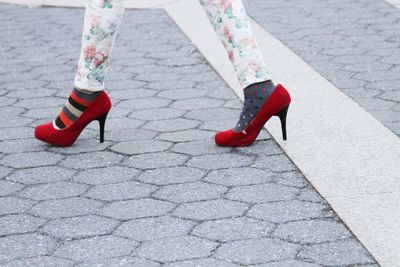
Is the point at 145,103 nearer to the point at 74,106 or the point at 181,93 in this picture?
the point at 181,93

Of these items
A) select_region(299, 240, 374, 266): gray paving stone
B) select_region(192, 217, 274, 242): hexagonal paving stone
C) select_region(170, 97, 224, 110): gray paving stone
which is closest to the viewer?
select_region(299, 240, 374, 266): gray paving stone

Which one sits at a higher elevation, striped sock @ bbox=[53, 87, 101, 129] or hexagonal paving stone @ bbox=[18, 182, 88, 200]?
striped sock @ bbox=[53, 87, 101, 129]

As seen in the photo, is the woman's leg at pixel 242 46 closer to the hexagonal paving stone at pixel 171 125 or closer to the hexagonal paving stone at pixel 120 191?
the hexagonal paving stone at pixel 171 125

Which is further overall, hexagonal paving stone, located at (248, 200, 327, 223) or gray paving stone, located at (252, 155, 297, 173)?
gray paving stone, located at (252, 155, 297, 173)

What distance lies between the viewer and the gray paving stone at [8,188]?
160 inches

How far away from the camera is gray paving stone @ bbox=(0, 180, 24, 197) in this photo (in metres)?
4.07

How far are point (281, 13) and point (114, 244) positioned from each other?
14.0 feet

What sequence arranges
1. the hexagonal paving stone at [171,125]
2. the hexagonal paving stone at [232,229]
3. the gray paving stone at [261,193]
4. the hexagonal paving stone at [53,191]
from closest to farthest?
1. the hexagonal paving stone at [232,229]
2. the gray paving stone at [261,193]
3. the hexagonal paving stone at [53,191]
4. the hexagonal paving stone at [171,125]

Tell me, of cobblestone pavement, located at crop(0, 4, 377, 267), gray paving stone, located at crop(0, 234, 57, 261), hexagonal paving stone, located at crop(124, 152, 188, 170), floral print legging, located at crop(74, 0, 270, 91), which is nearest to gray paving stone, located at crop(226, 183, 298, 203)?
cobblestone pavement, located at crop(0, 4, 377, 267)

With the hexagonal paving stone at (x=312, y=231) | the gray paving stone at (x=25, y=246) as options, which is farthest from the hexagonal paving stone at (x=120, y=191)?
the hexagonal paving stone at (x=312, y=231)

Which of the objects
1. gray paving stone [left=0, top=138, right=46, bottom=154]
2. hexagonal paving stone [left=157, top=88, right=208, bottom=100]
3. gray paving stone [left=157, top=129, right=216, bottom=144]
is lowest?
hexagonal paving stone [left=157, top=88, right=208, bottom=100]

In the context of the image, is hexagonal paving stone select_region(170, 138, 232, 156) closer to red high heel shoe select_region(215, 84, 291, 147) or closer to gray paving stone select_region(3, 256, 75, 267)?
red high heel shoe select_region(215, 84, 291, 147)

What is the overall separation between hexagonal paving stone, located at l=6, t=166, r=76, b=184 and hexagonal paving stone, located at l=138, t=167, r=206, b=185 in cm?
32

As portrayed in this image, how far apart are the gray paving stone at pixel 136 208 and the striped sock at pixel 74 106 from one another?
74 cm
